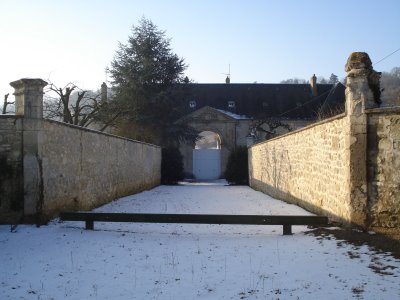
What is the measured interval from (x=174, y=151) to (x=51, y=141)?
19198mm

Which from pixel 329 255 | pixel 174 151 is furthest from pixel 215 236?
pixel 174 151

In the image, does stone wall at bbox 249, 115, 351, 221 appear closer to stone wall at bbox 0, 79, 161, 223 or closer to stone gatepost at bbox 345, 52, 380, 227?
stone gatepost at bbox 345, 52, 380, 227

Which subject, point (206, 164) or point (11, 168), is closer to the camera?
point (11, 168)

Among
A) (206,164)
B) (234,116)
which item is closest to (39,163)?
(206,164)

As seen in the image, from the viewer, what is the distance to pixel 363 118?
7.44 m

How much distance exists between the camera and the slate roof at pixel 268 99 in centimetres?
4106

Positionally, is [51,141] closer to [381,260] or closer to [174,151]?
[381,260]

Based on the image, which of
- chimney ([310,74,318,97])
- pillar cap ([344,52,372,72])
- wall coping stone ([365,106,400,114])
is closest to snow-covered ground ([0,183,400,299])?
wall coping stone ([365,106,400,114])

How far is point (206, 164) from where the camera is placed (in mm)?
36781

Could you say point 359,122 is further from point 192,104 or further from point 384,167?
point 192,104

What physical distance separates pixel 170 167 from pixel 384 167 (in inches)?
852

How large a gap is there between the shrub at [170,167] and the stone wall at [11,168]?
19.5 m

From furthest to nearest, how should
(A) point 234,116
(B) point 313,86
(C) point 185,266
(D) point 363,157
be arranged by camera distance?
(B) point 313,86 < (A) point 234,116 < (D) point 363,157 < (C) point 185,266

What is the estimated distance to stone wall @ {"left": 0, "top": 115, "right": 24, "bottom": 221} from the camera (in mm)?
8609
